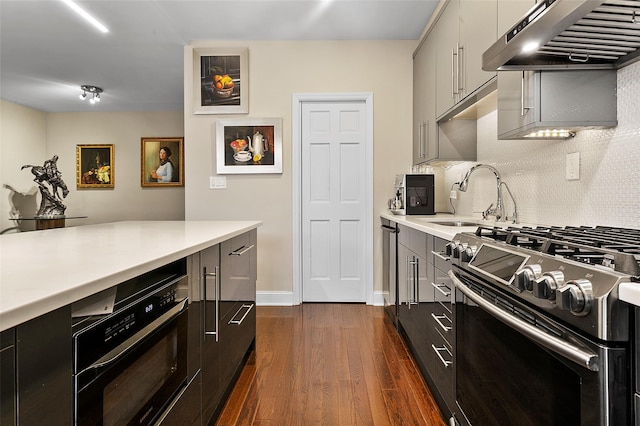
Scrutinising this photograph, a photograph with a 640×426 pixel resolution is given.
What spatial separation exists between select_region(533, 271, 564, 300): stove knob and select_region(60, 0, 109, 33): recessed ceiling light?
3815mm

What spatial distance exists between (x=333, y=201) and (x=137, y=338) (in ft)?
9.67

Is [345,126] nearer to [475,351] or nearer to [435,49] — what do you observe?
[435,49]

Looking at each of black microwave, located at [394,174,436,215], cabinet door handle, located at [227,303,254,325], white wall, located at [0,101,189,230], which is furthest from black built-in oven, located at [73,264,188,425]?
white wall, located at [0,101,189,230]

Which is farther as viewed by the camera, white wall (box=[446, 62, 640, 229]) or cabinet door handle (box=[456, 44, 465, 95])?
cabinet door handle (box=[456, 44, 465, 95])

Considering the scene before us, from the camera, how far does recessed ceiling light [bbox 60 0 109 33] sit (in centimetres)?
308

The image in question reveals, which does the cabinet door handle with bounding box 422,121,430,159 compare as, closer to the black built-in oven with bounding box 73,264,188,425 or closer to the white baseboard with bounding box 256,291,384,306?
the white baseboard with bounding box 256,291,384,306

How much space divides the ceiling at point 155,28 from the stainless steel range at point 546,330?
2.60m

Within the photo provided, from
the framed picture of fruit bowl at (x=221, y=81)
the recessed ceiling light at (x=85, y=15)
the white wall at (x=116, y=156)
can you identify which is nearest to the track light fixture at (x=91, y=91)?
the white wall at (x=116, y=156)

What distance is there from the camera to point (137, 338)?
97 cm

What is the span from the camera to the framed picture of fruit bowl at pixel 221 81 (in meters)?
3.71

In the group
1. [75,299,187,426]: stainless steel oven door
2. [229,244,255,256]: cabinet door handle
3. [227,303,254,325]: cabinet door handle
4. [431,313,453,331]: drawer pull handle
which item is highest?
[229,244,255,256]: cabinet door handle

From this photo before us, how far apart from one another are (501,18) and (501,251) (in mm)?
1299

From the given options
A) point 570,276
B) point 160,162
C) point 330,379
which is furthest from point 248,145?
point 160,162

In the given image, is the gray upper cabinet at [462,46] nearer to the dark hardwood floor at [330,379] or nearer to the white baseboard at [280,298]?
the dark hardwood floor at [330,379]
